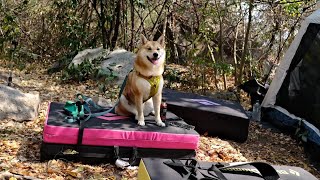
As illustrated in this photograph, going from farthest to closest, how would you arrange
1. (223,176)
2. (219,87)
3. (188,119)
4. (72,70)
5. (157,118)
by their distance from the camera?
(219,87) < (72,70) < (188,119) < (157,118) < (223,176)

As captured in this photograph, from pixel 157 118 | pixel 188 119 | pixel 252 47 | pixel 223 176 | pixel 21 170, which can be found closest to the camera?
pixel 223 176

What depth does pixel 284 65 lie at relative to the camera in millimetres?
5141

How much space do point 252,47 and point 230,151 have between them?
4.19 metres

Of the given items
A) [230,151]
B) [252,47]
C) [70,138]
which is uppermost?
[252,47]

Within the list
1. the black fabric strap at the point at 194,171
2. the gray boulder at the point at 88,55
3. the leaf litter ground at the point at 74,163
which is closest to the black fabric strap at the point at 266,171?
the black fabric strap at the point at 194,171

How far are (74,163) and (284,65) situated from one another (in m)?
3.08

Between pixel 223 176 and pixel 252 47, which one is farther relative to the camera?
pixel 252 47

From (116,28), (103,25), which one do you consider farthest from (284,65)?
(103,25)

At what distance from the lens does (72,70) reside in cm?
662

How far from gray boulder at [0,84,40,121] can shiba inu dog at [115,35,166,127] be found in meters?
1.18

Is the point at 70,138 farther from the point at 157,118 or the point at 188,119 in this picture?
the point at 188,119

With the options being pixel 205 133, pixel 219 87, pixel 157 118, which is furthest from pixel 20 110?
pixel 219 87

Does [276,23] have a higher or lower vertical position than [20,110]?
higher

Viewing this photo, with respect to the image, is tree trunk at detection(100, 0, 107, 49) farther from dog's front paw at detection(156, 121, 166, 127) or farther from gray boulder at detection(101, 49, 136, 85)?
dog's front paw at detection(156, 121, 166, 127)
